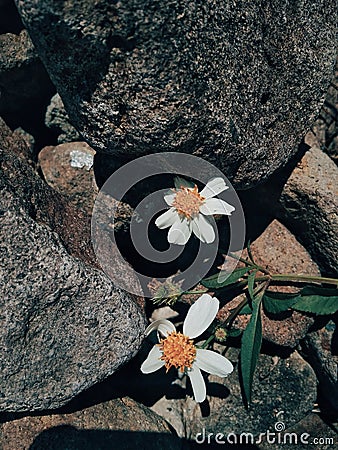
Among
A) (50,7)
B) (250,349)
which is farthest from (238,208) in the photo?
→ (50,7)

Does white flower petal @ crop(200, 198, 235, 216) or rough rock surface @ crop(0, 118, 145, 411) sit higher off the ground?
white flower petal @ crop(200, 198, 235, 216)

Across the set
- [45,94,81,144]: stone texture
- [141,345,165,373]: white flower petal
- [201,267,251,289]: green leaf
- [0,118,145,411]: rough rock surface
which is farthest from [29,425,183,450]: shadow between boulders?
[45,94,81,144]: stone texture

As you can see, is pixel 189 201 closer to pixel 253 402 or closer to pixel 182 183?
pixel 182 183

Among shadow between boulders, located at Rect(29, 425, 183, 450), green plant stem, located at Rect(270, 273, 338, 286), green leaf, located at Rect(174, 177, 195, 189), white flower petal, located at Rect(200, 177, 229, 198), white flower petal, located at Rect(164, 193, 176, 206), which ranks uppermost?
white flower petal, located at Rect(200, 177, 229, 198)

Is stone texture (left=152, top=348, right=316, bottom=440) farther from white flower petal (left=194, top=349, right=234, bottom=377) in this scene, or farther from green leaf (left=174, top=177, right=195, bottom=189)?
green leaf (left=174, top=177, right=195, bottom=189)

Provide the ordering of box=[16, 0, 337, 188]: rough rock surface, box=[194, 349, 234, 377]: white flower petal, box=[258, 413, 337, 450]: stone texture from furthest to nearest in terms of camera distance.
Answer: box=[258, 413, 337, 450]: stone texture, box=[194, 349, 234, 377]: white flower petal, box=[16, 0, 337, 188]: rough rock surface

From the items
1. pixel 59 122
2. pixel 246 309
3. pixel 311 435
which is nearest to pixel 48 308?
pixel 246 309

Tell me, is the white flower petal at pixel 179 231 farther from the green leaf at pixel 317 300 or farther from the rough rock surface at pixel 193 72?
the green leaf at pixel 317 300

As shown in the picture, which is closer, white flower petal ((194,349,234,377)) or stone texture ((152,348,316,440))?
white flower petal ((194,349,234,377))
